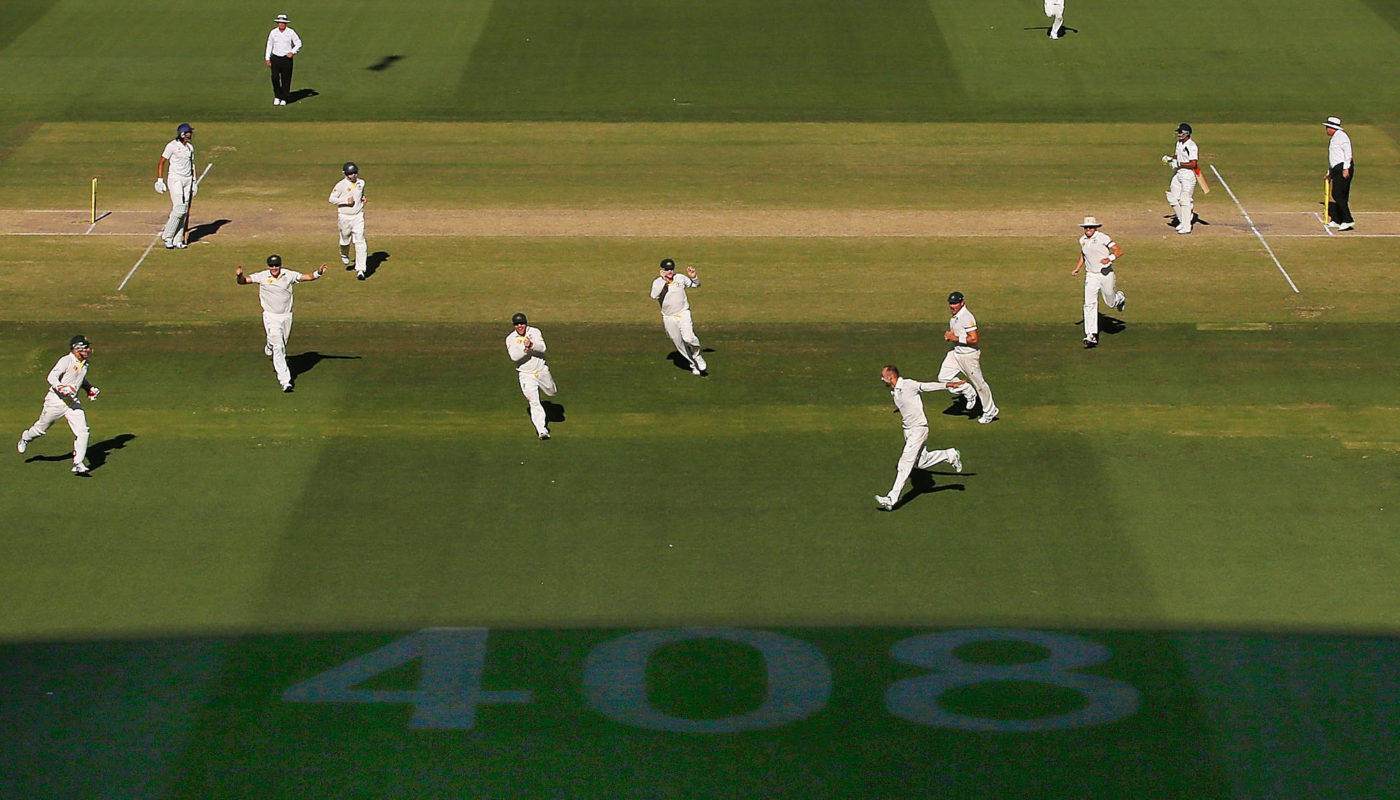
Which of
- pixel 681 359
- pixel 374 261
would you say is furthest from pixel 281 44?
pixel 681 359

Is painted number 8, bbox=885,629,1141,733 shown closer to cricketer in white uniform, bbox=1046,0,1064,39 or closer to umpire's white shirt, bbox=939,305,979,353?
umpire's white shirt, bbox=939,305,979,353

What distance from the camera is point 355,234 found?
1356 inches

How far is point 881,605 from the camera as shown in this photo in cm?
2306

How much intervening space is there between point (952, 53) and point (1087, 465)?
26.5 m

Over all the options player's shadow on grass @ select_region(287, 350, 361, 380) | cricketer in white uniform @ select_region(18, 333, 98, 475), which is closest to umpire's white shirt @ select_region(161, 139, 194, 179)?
player's shadow on grass @ select_region(287, 350, 361, 380)

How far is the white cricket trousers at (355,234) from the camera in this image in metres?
34.2

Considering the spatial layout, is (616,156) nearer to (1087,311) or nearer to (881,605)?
(1087,311)

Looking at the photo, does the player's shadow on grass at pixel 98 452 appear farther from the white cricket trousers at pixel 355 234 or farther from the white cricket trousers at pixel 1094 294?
the white cricket trousers at pixel 1094 294

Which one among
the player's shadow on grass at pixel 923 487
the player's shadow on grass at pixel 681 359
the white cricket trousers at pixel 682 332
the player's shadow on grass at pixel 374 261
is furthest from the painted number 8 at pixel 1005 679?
the player's shadow on grass at pixel 374 261

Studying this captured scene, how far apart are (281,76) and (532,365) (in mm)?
21832

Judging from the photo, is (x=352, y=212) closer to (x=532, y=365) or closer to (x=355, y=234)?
(x=355, y=234)

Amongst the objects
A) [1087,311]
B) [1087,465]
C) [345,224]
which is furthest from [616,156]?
[1087,465]

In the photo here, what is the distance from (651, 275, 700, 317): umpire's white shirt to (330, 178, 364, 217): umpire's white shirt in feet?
26.0

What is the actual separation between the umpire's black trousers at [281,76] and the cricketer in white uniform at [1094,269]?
948 inches
